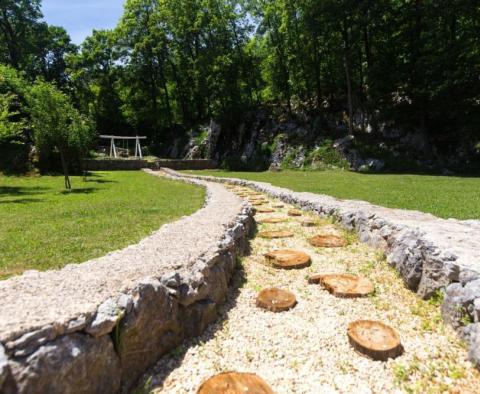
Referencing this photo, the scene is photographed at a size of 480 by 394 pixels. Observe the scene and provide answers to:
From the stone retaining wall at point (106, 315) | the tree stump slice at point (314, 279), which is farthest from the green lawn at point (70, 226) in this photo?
the tree stump slice at point (314, 279)

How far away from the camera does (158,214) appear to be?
31.5ft

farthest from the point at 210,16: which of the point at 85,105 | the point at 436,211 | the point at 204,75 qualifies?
the point at 436,211

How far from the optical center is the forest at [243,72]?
883 inches

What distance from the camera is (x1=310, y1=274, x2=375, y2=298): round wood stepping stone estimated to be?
14.7 ft

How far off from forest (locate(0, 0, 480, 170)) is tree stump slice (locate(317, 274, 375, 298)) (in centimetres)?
1692

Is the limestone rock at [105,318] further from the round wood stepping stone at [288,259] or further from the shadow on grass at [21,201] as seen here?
the shadow on grass at [21,201]

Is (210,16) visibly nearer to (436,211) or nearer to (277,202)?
(277,202)

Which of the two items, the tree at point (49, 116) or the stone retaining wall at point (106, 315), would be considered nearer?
the stone retaining wall at point (106, 315)

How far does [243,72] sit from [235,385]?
38017 mm

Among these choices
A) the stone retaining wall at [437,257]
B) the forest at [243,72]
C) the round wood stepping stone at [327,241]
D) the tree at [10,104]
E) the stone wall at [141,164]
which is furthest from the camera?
the stone wall at [141,164]

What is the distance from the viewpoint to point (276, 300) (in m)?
4.37

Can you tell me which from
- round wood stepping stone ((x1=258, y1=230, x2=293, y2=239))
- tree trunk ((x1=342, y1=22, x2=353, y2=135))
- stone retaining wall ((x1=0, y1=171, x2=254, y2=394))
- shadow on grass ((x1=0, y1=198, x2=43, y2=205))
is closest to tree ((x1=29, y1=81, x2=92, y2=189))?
shadow on grass ((x1=0, y1=198, x2=43, y2=205))

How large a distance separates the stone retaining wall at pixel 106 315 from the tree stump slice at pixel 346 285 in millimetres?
1454

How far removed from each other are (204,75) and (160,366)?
36.1 metres
